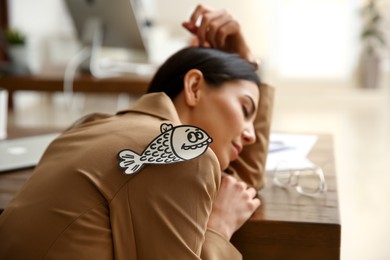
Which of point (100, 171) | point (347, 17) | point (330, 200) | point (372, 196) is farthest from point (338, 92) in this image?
point (100, 171)

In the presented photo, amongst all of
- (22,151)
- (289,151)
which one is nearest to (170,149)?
(289,151)

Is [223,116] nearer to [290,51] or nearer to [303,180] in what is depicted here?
[303,180]

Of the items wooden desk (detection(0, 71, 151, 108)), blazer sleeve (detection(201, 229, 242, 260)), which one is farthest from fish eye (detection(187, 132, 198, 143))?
wooden desk (detection(0, 71, 151, 108))

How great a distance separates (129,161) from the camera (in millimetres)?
854

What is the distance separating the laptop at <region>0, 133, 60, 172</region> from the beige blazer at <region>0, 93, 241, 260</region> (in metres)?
0.58

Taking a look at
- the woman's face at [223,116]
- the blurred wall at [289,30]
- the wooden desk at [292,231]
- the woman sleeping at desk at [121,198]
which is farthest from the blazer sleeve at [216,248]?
the blurred wall at [289,30]

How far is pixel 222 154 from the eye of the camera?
1.17 metres

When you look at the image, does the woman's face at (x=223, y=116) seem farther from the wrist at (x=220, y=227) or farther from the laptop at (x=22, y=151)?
the laptop at (x=22, y=151)

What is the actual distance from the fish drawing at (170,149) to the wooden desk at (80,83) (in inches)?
83.3

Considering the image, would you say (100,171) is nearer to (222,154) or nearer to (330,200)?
(222,154)

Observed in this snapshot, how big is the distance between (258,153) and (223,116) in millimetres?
221

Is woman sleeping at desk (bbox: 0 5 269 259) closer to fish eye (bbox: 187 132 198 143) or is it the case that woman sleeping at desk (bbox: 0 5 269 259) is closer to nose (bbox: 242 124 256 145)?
fish eye (bbox: 187 132 198 143)

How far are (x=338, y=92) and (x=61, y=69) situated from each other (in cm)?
387

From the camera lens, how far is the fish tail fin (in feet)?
2.76
